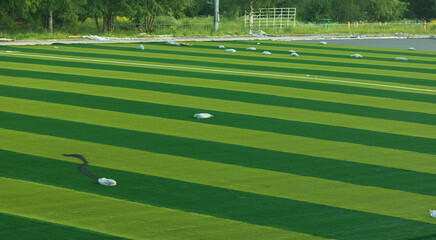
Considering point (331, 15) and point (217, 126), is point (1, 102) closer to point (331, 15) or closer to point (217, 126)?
point (217, 126)

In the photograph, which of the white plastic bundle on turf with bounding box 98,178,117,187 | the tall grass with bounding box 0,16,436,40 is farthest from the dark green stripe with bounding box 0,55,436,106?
the tall grass with bounding box 0,16,436,40

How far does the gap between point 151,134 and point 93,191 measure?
9.67 ft

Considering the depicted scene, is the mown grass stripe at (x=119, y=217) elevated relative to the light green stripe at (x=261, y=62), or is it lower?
lower

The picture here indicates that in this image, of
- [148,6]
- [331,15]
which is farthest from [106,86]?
[331,15]

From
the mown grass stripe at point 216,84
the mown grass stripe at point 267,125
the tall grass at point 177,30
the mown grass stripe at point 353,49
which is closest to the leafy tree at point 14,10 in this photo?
the tall grass at point 177,30

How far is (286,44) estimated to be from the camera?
30.5 meters

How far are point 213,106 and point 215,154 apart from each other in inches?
148

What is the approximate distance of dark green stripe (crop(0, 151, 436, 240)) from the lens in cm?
626

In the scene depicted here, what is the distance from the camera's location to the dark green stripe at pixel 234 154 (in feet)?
26.2

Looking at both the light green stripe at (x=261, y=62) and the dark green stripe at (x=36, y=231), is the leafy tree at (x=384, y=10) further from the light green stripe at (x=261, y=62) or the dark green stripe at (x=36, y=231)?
the dark green stripe at (x=36, y=231)

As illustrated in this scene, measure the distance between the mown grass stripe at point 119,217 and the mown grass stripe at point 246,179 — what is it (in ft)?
2.40

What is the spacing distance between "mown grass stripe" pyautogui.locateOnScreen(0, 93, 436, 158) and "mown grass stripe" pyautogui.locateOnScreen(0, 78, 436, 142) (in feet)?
1.31

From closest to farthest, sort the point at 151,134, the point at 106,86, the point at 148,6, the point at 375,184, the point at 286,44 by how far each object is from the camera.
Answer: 1. the point at 375,184
2. the point at 151,134
3. the point at 106,86
4. the point at 286,44
5. the point at 148,6

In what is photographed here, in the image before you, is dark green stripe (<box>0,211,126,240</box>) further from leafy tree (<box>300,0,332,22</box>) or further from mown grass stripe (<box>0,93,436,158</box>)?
leafy tree (<box>300,0,332,22</box>)
